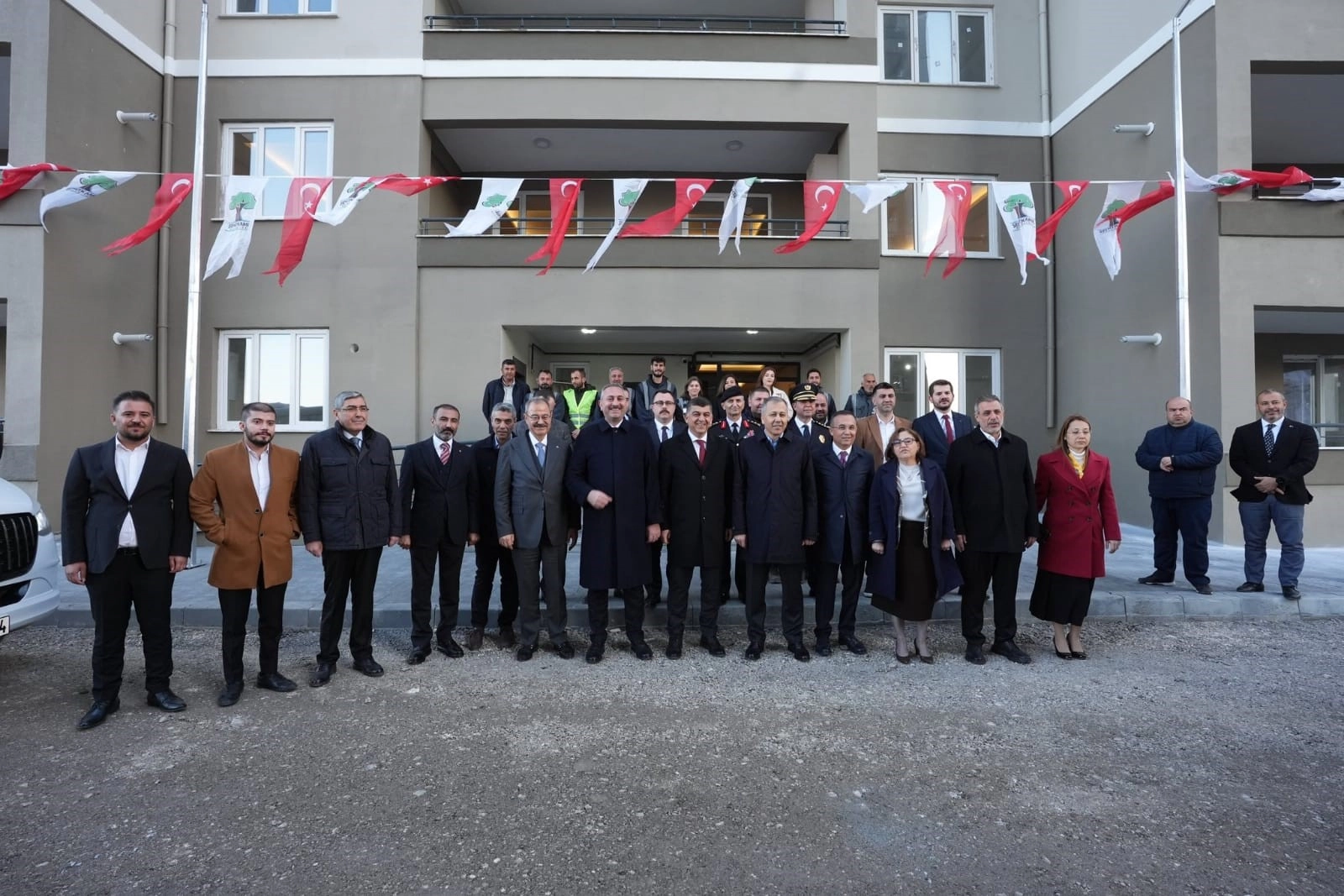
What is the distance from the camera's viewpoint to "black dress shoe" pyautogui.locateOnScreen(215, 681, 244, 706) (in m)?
4.46

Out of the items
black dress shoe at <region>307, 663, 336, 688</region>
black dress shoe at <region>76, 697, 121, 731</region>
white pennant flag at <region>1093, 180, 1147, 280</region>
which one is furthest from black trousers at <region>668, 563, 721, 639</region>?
white pennant flag at <region>1093, 180, 1147, 280</region>

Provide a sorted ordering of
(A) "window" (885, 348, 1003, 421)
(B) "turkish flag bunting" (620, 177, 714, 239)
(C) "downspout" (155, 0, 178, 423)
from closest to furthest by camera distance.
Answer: (B) "turkish flag bunting" (620, 177, 714, 239) → (C) "downspout" (155, 0, 178, 423) → (A) "window" (885, 348, 1003, 421)

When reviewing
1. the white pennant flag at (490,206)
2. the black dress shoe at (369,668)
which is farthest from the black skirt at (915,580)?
the white pennant flag at (490,206)

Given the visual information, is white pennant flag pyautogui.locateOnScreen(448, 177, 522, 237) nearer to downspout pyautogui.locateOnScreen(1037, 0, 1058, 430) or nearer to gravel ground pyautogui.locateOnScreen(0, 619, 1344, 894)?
gravel ground pyautogui.locateOnScreen(0, 619, 1344, 894)

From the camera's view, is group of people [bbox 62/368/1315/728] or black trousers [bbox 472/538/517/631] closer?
group of people [bbox 62/368/1315/728]

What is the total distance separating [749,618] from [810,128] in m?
9.27

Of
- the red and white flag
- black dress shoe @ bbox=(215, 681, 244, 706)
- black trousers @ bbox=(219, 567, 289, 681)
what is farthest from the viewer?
the red and white flag

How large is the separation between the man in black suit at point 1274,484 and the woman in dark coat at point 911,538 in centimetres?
383

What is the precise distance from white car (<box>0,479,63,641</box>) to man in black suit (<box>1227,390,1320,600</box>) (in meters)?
10.2

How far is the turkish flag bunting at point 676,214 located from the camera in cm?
938

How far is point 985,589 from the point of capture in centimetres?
540

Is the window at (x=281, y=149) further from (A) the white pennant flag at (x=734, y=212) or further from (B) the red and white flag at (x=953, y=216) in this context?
(B) the red and white flag at (x=953, y=216)

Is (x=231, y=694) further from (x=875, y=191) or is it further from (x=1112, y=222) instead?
(x=1112, y=222)

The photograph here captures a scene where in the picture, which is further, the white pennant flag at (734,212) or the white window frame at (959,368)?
the white window frame at (959,368)
